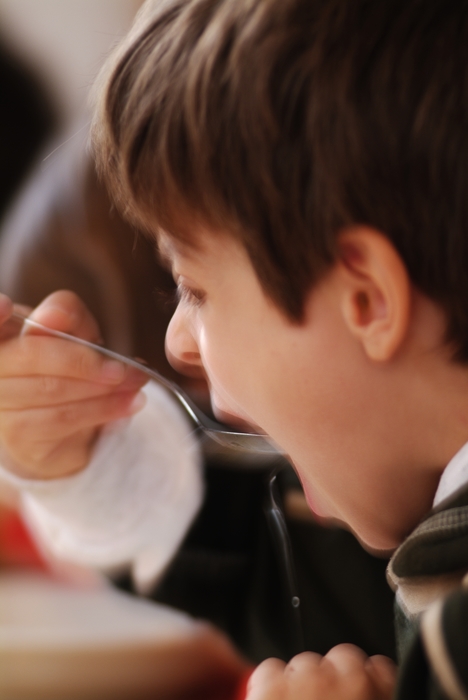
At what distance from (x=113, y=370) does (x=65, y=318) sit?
0.19 feet

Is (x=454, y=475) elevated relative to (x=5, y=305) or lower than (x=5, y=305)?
lower

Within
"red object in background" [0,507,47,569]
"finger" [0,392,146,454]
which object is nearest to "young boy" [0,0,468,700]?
"finger" [0,392,146,454]

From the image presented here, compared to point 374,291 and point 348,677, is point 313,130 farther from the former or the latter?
point 348,677

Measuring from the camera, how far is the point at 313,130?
311 mm

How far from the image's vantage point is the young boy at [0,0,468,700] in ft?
1.01

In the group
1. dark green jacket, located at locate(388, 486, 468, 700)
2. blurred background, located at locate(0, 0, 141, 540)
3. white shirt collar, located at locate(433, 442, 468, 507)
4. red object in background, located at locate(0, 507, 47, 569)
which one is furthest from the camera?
blurred background, located at locate(0, 0, 141, 540)

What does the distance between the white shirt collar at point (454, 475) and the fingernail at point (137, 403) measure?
0.95 feet

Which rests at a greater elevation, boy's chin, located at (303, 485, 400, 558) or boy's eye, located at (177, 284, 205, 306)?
boy's eye, located at (177, 284, 205, 306)

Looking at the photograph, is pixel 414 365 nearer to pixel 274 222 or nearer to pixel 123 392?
pixel 274 222

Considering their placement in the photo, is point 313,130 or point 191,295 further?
point 191,295

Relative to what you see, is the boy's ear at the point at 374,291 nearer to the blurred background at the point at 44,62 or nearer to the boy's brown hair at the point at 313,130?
the boy's brown hair at the point at 313,130

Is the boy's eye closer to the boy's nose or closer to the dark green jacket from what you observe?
the boy's nose

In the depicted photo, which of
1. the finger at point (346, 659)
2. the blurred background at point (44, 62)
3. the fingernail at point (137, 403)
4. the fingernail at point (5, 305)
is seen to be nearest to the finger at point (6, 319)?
the fingernail at point (5, 305)

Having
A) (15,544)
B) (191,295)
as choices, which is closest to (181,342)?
(191,295)
